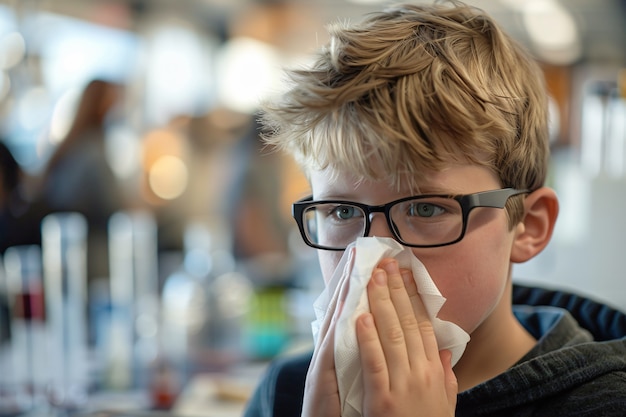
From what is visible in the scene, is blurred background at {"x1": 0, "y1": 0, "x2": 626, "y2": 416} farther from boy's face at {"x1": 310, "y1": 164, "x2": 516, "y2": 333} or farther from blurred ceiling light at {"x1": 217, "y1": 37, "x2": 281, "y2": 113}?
boy's face at {"x1": 310, "y1": 164, "x2": 516, "y2": 333}

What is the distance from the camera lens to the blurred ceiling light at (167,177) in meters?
5.22

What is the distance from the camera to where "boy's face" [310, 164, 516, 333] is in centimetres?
96

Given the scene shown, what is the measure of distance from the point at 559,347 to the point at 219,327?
5.25 feet

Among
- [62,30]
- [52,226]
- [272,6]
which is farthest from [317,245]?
[272,6]

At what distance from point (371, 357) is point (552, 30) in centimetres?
717

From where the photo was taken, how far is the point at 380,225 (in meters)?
0.96

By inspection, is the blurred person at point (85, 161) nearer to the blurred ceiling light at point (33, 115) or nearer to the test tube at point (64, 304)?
the test tube at point (64, 304)

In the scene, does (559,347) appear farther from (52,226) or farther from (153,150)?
(153,150)

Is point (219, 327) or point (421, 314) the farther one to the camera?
point (219, 327)

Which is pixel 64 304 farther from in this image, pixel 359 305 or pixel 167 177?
pixel 167 177

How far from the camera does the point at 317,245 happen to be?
1022 millimetres

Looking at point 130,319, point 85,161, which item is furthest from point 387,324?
point 85,161

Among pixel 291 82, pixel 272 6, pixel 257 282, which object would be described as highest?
pixel 272 6

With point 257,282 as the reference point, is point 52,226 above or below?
above
